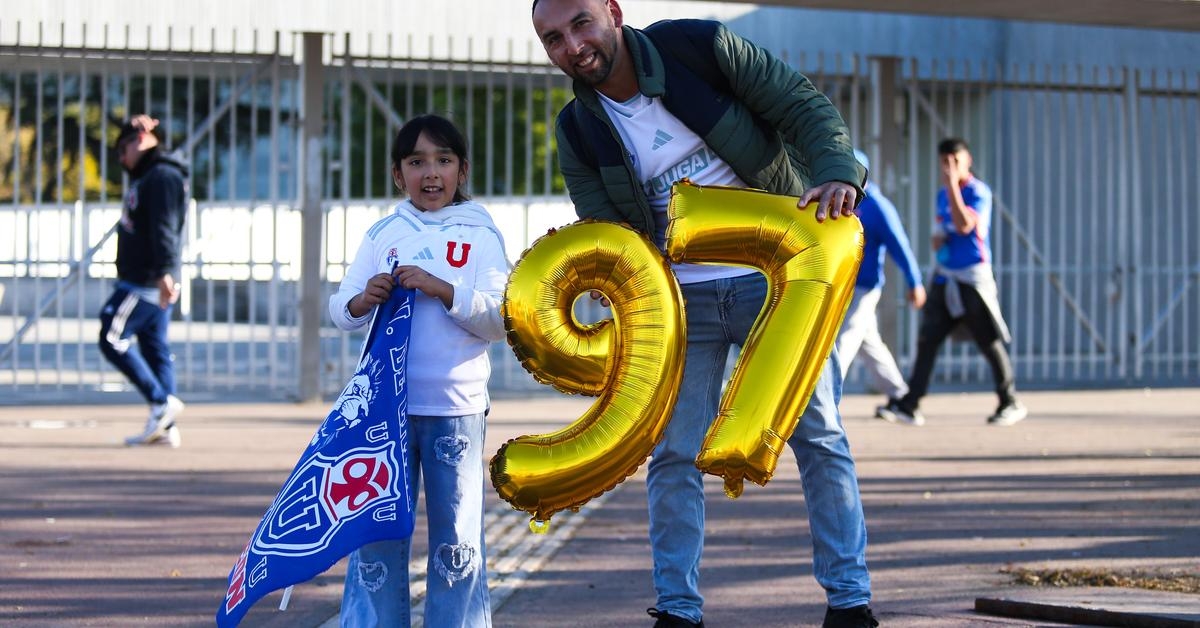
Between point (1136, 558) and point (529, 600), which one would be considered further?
point (1136, 558)

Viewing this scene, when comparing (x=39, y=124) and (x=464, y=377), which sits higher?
(x=39, y=124)

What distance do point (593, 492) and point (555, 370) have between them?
32 centimetres

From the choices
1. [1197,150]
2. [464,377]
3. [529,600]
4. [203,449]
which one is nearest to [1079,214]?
[1197,150]

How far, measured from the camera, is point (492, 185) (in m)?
16.5

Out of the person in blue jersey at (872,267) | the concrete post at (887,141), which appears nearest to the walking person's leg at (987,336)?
the person in blue jersey at (872,267)

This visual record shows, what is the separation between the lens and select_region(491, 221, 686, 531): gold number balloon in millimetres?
3805

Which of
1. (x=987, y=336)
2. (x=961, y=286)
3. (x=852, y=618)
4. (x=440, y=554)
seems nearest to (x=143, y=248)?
(x=961, y=286)

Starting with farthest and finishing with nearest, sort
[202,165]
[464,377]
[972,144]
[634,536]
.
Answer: [202,165] → [972,144] → [634,536] → [464,377]

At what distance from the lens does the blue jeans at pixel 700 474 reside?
168 inches

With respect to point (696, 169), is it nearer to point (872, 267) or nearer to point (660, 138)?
point (660, 138)

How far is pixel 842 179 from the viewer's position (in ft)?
12.8

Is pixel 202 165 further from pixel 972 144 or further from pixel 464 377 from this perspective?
pixel 464 377

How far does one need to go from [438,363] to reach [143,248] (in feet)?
19.2

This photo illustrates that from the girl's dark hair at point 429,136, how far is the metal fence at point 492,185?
867cm
